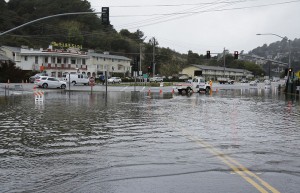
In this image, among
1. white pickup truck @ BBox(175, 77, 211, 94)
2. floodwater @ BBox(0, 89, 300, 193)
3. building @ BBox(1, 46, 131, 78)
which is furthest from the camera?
building @ BBox(1, 46, 131, 78)

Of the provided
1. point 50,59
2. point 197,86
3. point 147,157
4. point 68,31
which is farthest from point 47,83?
point 68,31

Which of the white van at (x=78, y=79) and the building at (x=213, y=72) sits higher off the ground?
the building at (x=213, y=72)

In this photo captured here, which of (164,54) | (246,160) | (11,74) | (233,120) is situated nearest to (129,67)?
(164,54)

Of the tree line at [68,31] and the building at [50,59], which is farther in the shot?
the tree line at [68,31]

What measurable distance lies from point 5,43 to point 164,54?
53.8 metres

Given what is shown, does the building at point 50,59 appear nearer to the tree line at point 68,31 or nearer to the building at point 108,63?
the building at point 108,63

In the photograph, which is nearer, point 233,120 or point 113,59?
point 233,120

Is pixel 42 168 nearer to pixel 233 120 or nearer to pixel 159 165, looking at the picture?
pixel 159 165

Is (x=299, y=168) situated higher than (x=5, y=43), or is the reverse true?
(x=5, y=43)

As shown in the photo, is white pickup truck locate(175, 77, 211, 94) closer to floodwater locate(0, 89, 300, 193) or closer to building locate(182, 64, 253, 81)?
floodwater locate(0, 89, 300, 193)

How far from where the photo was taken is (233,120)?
1770cm

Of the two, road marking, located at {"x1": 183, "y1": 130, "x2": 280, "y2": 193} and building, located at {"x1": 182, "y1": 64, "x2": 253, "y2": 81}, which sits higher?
building, located at {"x1": 182, "y1": 64, "x2": 253, "y2": 81}

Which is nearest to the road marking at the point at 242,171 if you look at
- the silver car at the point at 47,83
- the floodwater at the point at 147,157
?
the floodwater at the point at 147,157

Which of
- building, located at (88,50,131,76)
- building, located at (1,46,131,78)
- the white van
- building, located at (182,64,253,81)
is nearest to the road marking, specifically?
the white van
